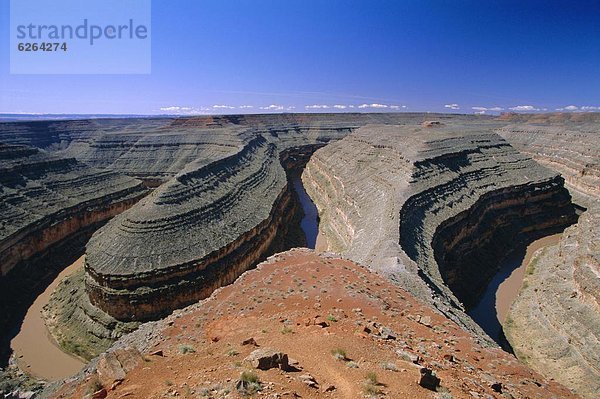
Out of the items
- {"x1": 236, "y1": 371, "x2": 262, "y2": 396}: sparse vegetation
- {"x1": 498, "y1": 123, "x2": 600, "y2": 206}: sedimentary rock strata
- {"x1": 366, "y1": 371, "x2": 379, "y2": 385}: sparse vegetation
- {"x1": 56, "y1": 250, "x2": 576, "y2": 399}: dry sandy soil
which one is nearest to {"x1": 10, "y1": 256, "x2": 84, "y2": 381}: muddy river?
{"x1": 56, "y1": 250, "x2": 576, "y2": 399}: dry sandy soil

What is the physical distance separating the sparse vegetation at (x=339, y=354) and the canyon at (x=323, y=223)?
2984mm

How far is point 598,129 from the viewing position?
76.2 meters

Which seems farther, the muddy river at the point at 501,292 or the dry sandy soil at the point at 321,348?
the muddy river at the point at 501,292

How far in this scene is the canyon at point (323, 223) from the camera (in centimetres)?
2656

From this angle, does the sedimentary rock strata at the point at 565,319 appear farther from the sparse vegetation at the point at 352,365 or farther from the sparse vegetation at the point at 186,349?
the sparse vegetation at the point at 186,349

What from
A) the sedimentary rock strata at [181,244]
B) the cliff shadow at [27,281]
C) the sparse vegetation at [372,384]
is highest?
the sparse vegetation at [372,384]

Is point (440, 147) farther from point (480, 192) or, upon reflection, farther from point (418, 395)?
point (418, 395)

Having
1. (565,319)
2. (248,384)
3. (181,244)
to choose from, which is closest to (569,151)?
(565,319)

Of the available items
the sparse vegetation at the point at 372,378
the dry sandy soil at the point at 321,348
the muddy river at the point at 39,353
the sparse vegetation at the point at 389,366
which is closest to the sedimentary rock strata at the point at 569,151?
the dry sandy soil at the point at 321,348

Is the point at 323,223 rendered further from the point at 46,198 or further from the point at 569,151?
the point at 569,151

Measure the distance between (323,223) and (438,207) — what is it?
15.1 m

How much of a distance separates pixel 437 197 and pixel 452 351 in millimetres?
28825

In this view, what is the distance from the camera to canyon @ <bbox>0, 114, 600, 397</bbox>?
2656cm

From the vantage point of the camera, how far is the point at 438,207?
127 feet
